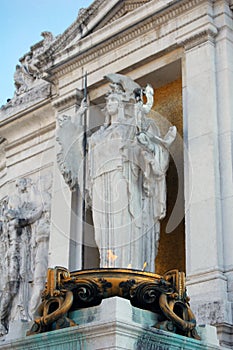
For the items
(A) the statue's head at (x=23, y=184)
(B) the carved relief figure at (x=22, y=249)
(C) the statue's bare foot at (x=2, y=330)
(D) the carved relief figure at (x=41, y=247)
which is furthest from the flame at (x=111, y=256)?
(A) the statue's head at (x=23, y=184)

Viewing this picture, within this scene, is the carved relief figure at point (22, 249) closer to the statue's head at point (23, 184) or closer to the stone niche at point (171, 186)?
the statue's head at point (23, 184)

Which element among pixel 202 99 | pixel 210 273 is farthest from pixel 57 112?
pixel 210 273

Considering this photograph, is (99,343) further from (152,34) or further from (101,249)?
(152,34)

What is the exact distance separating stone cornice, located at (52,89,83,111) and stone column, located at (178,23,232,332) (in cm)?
264

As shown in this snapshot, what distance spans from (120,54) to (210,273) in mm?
5047

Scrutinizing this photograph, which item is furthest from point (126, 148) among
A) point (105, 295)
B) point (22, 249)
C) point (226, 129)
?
point (105, 295)

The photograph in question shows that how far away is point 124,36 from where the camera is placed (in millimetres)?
13266

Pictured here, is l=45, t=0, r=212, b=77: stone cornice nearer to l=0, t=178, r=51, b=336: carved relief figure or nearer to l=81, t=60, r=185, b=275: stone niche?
l=81, t=60, r=185, b=275: stone niche

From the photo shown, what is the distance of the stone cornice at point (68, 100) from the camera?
14.0 meters

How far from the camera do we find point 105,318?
561 cm

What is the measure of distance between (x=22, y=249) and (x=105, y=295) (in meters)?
8.63

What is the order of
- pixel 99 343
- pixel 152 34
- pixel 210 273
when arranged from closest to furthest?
pixel 99 343
pixel 210 273
pixel 152 34

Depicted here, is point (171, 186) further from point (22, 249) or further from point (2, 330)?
point (2, 330)

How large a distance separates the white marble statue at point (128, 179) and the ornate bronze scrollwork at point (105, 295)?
4.81m
